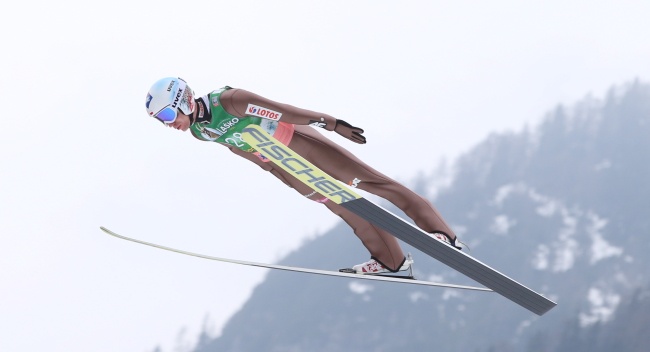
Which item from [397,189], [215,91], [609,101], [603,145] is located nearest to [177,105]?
[215,91]

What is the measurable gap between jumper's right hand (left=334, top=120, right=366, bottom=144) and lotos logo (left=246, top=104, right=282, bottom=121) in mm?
593

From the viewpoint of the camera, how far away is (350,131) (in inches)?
368

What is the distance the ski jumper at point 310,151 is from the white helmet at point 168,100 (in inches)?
7.1

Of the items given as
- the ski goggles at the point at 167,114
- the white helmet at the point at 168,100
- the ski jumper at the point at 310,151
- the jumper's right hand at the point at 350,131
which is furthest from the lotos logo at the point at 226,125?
the jumper's right hand at the point at 350,131

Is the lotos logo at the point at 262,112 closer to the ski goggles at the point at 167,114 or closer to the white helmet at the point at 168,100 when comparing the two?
the white helmet at the point at 168,100

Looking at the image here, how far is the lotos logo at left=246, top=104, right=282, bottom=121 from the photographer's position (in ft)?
31.3

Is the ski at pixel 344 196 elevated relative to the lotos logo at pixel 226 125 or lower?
lower

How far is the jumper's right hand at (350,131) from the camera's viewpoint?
933 centimetres

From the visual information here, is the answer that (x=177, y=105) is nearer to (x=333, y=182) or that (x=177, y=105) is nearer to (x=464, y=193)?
(x=333, y=182)

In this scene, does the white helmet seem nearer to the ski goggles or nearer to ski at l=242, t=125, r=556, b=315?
the ski goggles

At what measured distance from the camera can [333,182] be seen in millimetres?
9703

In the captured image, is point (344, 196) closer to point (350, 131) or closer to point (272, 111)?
point (350, 131)

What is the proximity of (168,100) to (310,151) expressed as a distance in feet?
5.23

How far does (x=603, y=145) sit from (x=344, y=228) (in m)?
51.5
